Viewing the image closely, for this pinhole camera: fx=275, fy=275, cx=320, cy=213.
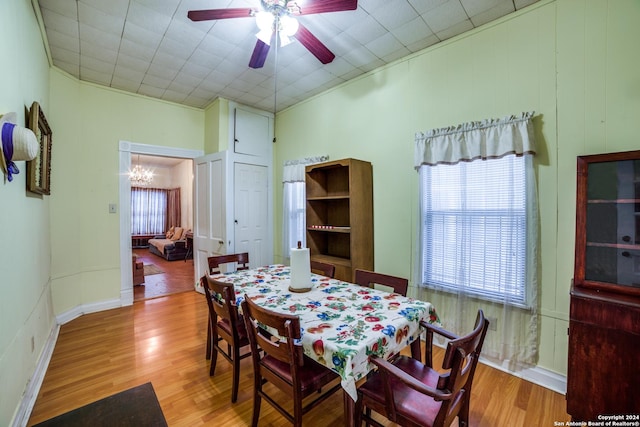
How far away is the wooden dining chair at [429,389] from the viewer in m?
1.07

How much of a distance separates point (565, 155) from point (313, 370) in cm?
226

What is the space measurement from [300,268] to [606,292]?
73.2 inches

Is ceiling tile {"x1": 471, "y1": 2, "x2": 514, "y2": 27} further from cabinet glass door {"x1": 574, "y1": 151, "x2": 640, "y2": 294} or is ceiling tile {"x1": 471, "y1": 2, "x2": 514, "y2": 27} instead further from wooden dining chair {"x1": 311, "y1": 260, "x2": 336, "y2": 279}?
wooden dining chair {"x1": 311, "y1": 260, "x2": 336, "y2": 279}

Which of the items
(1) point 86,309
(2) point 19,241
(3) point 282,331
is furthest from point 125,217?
(3) point 282,331

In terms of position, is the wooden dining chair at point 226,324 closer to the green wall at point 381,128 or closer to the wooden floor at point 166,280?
the green wall at point 381,128

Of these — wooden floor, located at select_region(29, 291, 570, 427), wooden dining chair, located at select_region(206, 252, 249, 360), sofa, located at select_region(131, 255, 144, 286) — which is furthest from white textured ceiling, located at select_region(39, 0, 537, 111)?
wooden floor, located at select_region(29, 291, 570, 427)

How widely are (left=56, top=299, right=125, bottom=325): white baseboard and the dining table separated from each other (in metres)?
2.40

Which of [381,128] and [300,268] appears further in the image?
[381,128]

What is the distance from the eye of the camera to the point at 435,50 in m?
2.63

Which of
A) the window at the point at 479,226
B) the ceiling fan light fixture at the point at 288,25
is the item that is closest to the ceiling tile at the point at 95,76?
the ceiling fan light fixture at the point at 288,25

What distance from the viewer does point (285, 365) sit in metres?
1.58

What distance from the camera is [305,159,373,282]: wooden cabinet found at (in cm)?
295

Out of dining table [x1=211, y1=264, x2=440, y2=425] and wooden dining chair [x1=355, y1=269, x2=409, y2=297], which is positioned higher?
wooden dining chair [x1=355, y1=269, x2=409, y2=297]

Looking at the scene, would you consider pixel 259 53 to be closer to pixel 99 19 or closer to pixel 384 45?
pixel 384 45
